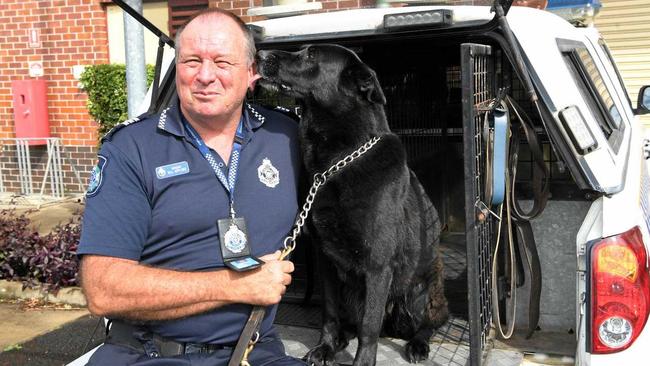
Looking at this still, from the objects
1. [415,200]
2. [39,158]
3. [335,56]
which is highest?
[335,56]

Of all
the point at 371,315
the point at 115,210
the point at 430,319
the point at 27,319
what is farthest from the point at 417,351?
the point at 27,319

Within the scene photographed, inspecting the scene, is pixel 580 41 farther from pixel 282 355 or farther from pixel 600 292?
pixel 282 355

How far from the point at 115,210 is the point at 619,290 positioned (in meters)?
1.58

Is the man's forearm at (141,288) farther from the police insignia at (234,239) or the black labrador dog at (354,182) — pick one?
the black labrador dog at (354,182)

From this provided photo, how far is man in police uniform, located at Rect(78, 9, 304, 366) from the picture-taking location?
209 cm

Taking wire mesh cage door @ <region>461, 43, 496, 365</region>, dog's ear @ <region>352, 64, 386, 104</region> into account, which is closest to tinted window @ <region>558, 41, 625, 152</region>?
wire mesh cage door @ <region>461, 43, 496, 365</region>

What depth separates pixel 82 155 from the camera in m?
9.07

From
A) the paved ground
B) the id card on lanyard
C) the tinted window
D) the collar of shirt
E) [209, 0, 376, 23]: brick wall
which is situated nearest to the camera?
the id card on lanyard

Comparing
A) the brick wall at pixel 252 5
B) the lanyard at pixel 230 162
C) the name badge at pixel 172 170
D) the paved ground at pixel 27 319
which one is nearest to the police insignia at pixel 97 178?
the name badge at pixel 172 170

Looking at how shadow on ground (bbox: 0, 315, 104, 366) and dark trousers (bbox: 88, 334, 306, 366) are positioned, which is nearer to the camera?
dark trousers (bbox: 88, 334, 306, 366)

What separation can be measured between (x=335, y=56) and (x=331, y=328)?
46.5 inches

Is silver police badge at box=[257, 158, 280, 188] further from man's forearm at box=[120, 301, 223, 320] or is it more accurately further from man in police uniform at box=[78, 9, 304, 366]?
man's forearm at box=[120, 301, 223, 320]

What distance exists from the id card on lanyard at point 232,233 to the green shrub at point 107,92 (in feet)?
20.8

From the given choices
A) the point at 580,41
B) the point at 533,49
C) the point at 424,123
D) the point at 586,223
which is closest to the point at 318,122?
the point at 533,49
